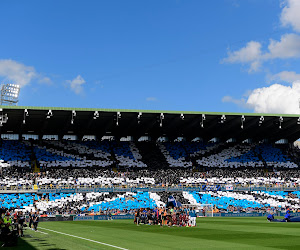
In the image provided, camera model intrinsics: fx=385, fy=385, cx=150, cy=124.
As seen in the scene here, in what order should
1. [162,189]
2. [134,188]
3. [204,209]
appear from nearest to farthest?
[204,209] < [134,188] < [162,189]

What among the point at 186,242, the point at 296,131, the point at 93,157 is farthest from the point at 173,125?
the point at 186,242

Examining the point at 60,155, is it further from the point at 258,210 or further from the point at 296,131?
the point at 296,131

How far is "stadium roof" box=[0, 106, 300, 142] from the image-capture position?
2440 inches

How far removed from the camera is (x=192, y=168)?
228ft

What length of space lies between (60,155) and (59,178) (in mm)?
8052

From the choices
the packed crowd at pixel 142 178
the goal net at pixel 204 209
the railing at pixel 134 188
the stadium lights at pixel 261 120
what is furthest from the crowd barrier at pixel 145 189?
the stadium lights at pixel 261 120

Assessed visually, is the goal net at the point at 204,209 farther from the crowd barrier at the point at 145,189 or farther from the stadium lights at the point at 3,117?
the stadium lights at the point at 3,117

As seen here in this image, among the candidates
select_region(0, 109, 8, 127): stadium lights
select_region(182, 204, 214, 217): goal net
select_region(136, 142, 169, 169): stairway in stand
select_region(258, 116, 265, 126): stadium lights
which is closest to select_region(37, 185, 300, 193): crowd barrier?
select_region(182, 204, 214, 217): goal net

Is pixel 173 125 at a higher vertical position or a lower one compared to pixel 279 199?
higher

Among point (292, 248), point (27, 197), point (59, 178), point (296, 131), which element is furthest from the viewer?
point (296, 131)

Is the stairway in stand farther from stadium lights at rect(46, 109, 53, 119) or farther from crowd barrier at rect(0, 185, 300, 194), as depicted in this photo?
stadium lights at rect(46, 109, 53, 119)

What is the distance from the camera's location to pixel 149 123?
68.5 m

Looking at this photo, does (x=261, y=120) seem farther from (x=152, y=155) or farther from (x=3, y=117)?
(x=3, y=117)

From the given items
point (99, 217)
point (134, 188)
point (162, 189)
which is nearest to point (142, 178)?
point (134, 188)
